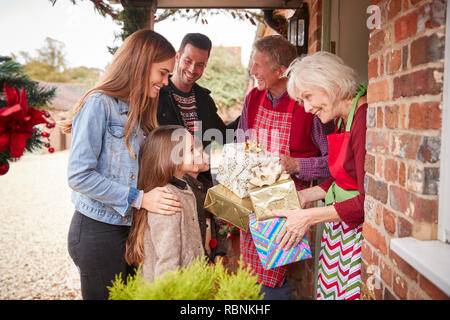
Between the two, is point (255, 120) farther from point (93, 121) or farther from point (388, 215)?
point (388, 215)

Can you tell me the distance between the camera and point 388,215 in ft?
4.13

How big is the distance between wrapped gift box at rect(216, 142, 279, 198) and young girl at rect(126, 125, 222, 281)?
1.07 feet

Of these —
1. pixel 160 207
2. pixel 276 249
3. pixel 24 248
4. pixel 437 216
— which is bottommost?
Result: pixel 24 248

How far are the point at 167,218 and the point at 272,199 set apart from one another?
566 mm

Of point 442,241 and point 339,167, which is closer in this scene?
point 442,241

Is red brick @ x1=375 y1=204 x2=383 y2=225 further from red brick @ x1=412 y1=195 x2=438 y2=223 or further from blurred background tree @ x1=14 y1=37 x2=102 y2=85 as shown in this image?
blurred background tree @ x1=14 y1=37 x2=102 y2=85

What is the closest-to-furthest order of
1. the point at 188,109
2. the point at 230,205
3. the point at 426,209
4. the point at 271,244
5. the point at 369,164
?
the point at 426,209, the point at 369,164, the point at 271,244, the point at 230,205, the point at 188,109

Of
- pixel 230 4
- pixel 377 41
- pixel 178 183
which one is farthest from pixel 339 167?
pixel 230 4

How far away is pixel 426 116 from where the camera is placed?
1.03m

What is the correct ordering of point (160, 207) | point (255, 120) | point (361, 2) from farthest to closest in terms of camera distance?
point (361, 2) → point (255, 120) → point (160, 207)

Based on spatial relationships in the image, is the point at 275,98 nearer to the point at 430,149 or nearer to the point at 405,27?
the point at 405,27

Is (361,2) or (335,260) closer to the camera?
(335,260)

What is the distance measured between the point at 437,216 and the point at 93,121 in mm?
1447

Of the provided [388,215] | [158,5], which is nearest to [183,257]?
[388,215]
